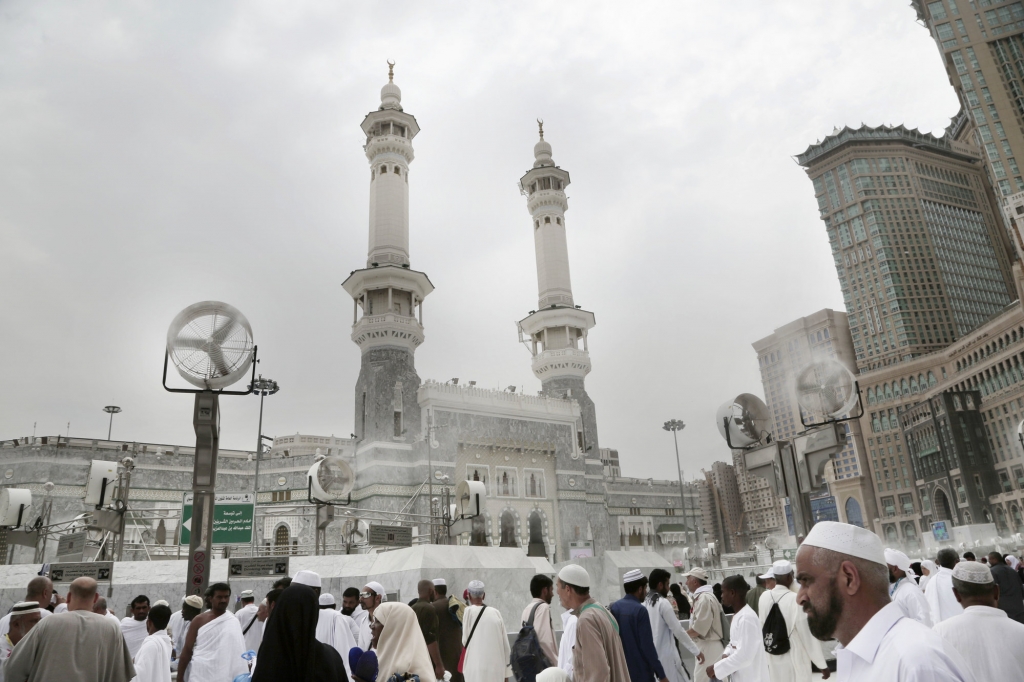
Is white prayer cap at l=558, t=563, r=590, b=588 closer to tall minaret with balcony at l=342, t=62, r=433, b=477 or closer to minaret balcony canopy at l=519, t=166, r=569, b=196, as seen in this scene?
tall minaret with balcony at l=342, t=62, r=433, b=477

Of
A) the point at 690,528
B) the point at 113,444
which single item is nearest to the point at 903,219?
the point at 690,528

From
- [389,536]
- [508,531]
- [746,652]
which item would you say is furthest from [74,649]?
[508,531]

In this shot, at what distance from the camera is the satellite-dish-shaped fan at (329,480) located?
1880cm

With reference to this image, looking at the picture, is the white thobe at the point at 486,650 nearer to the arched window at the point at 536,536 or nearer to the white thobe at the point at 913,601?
the white thobe at the point at 913,601

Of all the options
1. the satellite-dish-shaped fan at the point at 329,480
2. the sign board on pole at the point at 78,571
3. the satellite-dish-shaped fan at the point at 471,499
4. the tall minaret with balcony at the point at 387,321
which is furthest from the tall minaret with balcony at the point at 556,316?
the sign board on pole at the point at 78,571

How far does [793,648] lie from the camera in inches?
215

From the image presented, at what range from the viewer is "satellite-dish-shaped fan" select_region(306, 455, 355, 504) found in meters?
18.8

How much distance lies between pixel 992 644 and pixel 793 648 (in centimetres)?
218

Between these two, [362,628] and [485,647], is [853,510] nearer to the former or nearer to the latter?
[362,628]

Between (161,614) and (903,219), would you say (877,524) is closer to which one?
(903,219)

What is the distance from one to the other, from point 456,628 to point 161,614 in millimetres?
2996

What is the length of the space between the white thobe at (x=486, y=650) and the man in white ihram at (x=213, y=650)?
79.2 inches

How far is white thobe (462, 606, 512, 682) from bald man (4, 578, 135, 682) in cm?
278

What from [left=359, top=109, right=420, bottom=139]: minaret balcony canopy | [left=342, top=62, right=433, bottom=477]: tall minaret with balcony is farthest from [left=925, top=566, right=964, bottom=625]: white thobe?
[left=359, top=109, right=420, bottom=139]: minaret balcony canopy
